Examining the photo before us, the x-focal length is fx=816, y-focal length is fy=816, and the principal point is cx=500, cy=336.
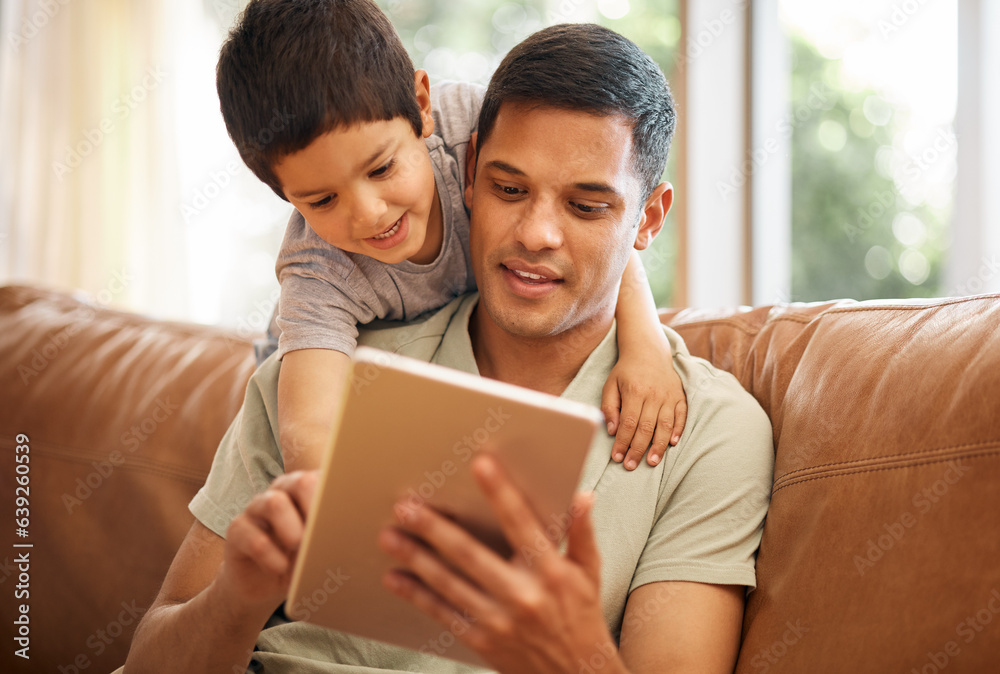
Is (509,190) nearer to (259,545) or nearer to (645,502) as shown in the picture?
(645,502)

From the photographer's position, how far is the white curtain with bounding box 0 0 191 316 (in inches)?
134

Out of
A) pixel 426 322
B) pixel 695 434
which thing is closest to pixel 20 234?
pixel 426 322

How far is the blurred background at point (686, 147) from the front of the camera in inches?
97.1

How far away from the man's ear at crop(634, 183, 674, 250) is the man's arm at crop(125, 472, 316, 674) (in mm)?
835

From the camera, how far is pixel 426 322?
149cm

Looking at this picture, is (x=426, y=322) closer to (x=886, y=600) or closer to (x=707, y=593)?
(x=707, y=593)

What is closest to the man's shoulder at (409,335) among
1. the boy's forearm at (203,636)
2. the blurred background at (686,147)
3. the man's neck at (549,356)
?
the man's neck at (549,356)

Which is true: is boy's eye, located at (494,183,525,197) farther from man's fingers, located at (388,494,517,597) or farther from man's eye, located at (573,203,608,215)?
man's fingers, located at (388,494,517,597)

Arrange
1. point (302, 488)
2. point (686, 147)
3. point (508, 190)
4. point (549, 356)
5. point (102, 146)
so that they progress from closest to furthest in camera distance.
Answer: point (302, 488) < point (508, 190) < point (549, 356) < point (686, 147) < point (102, 146)

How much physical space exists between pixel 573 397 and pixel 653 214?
39 cm

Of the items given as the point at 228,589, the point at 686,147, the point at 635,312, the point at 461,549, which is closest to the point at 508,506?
the point at 461,549

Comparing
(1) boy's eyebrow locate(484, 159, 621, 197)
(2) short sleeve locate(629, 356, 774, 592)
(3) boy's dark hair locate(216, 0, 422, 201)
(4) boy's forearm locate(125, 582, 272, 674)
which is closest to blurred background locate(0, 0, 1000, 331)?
(3) boy's dark hair locate(216, 0, 422, 201)

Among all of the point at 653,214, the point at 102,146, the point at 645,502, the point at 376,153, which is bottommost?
the point at 645,502

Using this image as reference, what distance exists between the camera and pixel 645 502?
4.10ft
